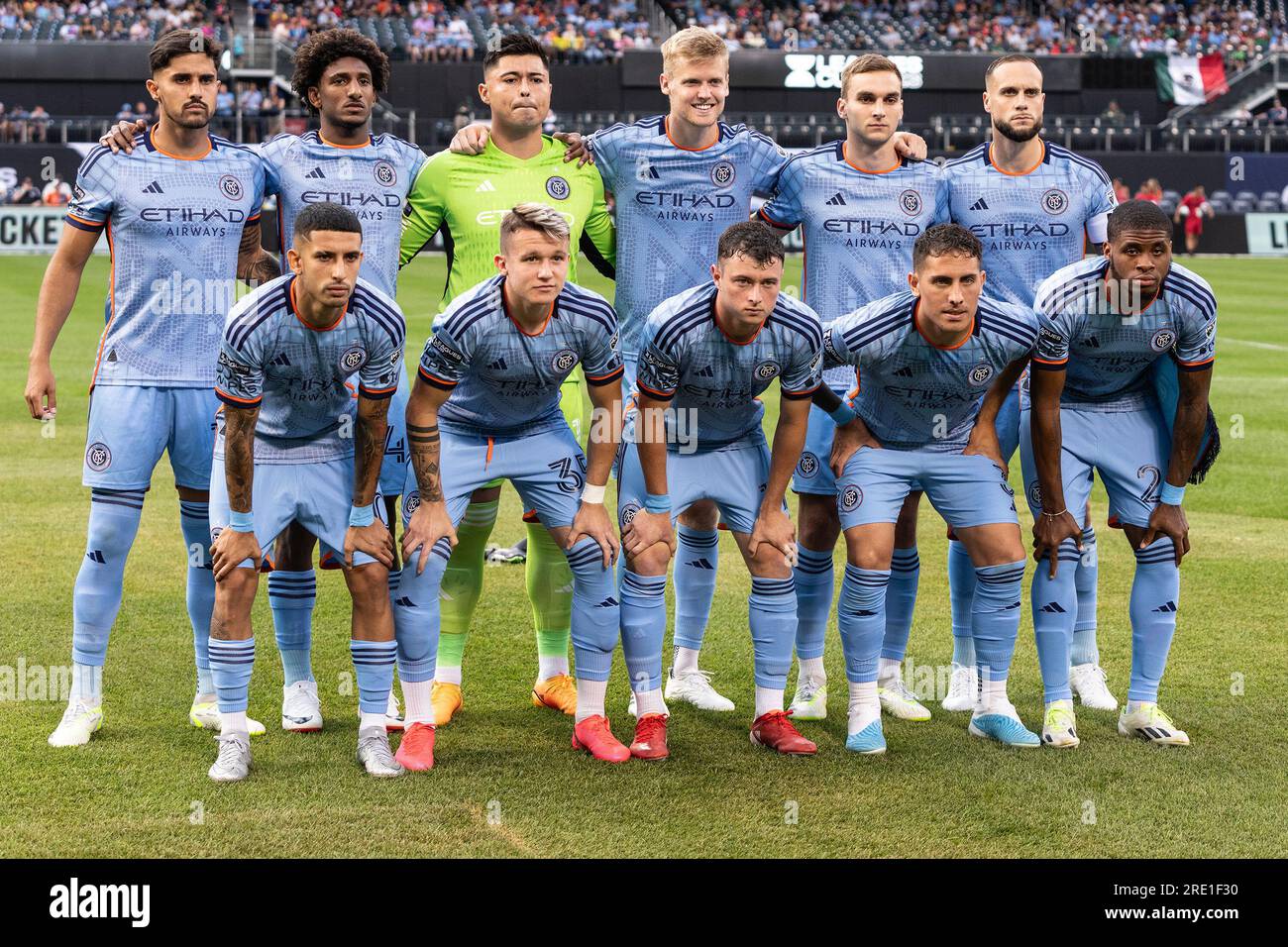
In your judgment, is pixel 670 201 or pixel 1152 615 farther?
pixel 670 201

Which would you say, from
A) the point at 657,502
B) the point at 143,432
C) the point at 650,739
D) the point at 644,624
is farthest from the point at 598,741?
the point at 143,432

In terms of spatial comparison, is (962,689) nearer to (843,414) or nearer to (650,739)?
(843,414)

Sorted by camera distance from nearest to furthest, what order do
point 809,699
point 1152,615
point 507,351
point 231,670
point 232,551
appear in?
1. point 232,551
2. point 231,670
3. point 507,351
4. point 1152,615
5. point 809,699

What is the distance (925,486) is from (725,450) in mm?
861

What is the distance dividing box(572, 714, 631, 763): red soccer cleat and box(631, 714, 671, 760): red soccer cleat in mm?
51

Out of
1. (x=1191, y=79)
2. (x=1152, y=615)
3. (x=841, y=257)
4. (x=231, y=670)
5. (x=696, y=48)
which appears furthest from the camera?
(x=1191, y=79)

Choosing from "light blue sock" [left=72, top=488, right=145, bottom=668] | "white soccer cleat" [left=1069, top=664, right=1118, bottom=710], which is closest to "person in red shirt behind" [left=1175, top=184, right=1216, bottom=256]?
"white soccer cleat" [left=1069, top=664, right=1118, bottom=710]

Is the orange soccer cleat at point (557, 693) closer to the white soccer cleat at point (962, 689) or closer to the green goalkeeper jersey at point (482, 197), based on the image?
the white soccer cleat at point (962, 689)

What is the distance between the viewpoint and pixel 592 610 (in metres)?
6.13

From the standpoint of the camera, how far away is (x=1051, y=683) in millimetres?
6293

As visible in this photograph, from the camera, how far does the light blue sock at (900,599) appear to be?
6.84m

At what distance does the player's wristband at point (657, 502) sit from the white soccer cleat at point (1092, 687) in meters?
2.17

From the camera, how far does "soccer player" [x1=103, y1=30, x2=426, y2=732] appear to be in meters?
6.29

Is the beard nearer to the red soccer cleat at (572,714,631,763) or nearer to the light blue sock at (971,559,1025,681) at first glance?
the light blue sock at (971,559,1025,681)
